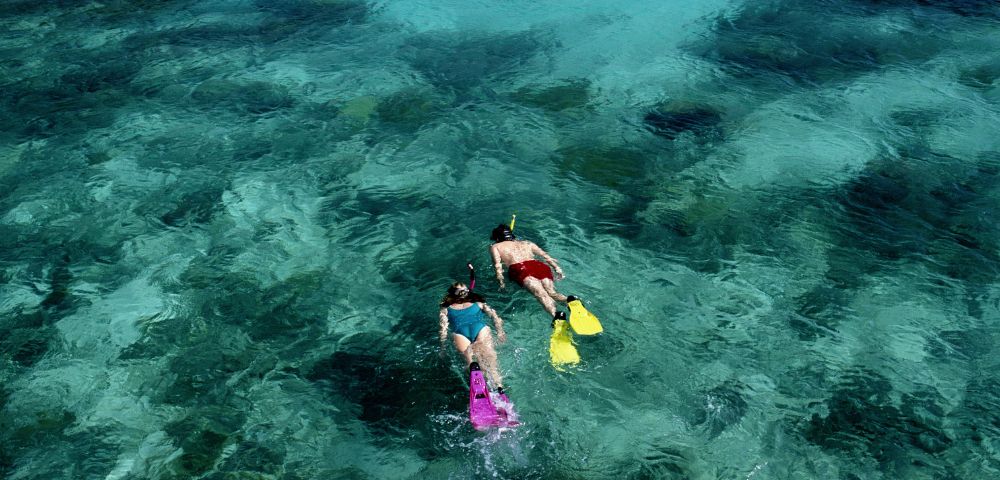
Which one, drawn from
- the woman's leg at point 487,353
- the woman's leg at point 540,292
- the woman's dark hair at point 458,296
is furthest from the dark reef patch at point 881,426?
the woman's dark hair at point 458,296

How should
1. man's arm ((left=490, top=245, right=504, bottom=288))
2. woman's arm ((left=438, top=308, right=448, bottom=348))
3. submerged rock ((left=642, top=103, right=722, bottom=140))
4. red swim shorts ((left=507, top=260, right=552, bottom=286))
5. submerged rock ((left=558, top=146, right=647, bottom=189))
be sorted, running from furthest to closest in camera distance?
submerged rock ((left=642, top=103, right=722, bottom=140)) < submerged rock ((left=558, top=146, right=647, bottom=189)) < man's arm ((left=490, top=245, right=504, bottom=288)) < red swim shorts ((left=507, top=260, right=552, bottom=286)) < woman's arm ((left=438, top=308, right=448, bottom=348))

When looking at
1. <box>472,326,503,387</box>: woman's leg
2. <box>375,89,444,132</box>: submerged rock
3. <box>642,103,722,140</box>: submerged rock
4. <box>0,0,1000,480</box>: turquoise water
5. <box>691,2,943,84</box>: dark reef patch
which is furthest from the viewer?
<box>691,2,943,84</box>: dark reef patch

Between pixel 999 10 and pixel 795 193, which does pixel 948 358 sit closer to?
pixel 795 193

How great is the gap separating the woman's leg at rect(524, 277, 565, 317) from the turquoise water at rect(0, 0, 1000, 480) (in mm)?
273

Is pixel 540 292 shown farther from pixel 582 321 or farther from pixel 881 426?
pixel 881 426

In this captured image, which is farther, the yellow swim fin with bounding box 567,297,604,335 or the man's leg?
the man's leg

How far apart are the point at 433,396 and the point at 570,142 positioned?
768cm

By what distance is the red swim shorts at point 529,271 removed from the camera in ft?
34.9

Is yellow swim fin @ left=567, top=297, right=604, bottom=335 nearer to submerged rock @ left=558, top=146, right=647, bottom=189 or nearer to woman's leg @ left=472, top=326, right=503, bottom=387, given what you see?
woman's leg @ left=472, top=326, right=503, bottom=387

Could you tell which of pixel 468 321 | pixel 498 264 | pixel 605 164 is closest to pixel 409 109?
pixel 605 164

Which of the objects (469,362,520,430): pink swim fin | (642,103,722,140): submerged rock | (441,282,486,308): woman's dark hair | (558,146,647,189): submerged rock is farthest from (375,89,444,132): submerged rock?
(469,362,520,430): pink swim fin

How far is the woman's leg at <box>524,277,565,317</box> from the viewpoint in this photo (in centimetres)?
1028

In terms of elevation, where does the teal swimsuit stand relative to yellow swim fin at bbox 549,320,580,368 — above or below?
above

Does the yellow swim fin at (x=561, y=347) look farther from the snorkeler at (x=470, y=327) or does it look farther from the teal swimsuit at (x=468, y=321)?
the teal swimsuit at (x=468, y=321)
